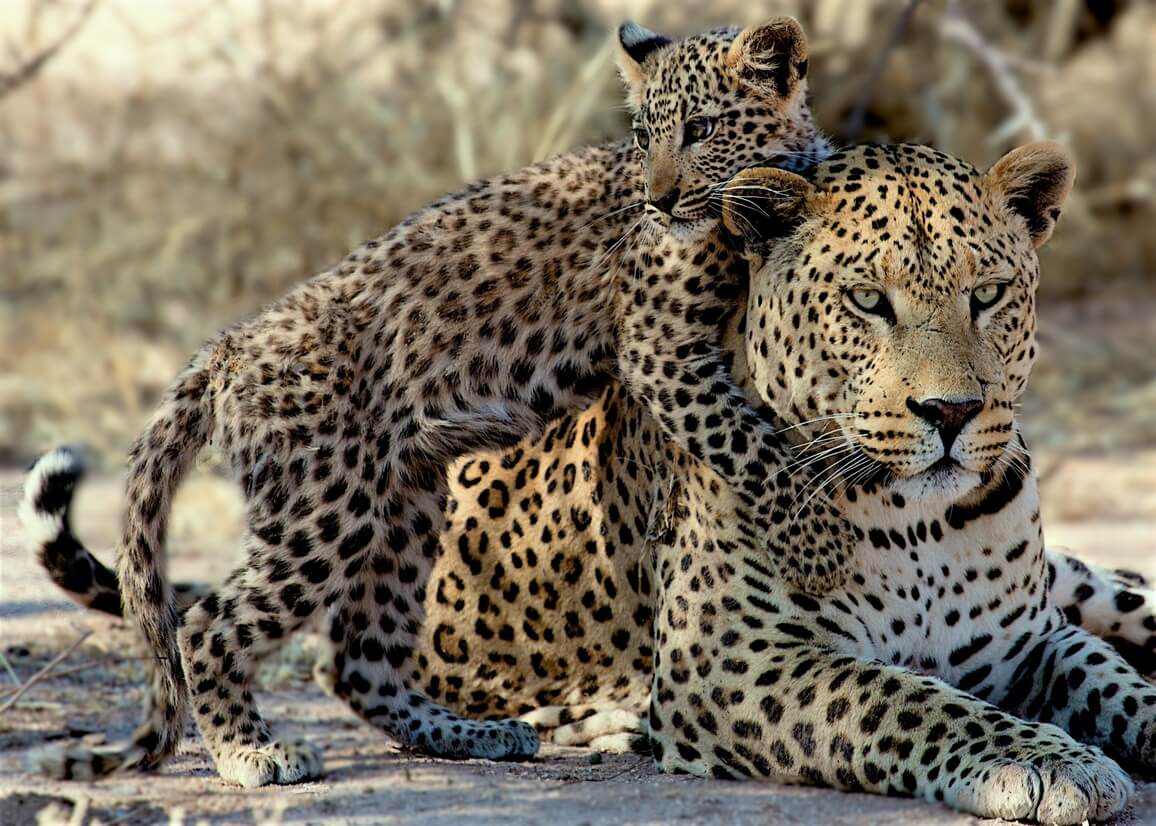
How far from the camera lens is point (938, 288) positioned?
481 cm

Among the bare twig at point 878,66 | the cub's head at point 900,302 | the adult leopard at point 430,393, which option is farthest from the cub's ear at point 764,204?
the bare twig at point 878,66

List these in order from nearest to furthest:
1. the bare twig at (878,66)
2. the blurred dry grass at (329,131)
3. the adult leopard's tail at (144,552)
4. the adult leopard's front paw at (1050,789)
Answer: the adult leopard's front paw at (1050,789) → the adult leopard's tail at (144,552) → the bare twig at (878,66) → the blurred dry grass at (329,131)

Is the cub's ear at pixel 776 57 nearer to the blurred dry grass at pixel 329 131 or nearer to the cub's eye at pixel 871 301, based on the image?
the cub's eye at pixel 871 301

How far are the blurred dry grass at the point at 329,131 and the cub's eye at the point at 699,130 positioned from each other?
487cm

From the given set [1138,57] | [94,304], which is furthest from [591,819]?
[1138,57]

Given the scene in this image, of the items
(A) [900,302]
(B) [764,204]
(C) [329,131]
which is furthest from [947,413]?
(C) [329,131]

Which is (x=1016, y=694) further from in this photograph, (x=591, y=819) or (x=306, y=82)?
(x=306, y=82)

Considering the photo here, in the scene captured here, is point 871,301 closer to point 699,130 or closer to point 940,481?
point 940,481

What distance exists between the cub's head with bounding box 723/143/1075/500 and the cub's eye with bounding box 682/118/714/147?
1.27 ft

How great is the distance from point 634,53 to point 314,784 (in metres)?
2.55

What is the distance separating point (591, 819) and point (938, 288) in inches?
60.9

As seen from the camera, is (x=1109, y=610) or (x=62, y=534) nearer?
(x=62, y=534)

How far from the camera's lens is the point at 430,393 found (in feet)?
18.5

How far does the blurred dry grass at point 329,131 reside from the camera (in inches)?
454
